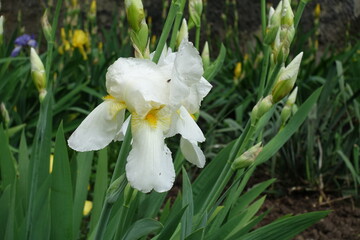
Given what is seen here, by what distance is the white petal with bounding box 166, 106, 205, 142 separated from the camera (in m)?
0.97

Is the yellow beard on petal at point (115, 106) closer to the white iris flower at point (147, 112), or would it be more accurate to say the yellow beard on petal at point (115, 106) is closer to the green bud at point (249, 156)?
the white iris flower at point (147, 112)

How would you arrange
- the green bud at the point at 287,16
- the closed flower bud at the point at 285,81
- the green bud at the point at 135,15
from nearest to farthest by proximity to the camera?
1. the green bud at the point at 135,15
2. the closed flower bud at the point at 285,81
3. the green bud at the point at 287,16

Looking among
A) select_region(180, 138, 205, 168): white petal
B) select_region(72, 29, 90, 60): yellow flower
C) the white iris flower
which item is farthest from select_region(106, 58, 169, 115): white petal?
select_region(72, 29, 90, 60): yellow flower

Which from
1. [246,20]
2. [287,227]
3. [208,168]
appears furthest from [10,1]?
[287,227]

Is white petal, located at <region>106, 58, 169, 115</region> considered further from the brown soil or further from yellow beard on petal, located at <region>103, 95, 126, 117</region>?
the brown soil

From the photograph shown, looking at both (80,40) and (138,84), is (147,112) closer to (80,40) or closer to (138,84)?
(138,84)

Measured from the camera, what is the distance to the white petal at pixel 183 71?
93cm

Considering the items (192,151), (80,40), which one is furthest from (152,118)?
(80,40)

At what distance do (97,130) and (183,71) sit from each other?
0.16 meters

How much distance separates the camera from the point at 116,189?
1.01 m

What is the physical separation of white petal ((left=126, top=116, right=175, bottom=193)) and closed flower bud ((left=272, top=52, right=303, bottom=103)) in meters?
0.33

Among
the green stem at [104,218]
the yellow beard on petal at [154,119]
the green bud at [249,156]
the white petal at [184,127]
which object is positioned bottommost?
the green stem at [104,218]

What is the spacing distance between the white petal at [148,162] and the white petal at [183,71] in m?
0.07

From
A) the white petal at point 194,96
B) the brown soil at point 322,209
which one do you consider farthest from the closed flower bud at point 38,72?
the brown soil at point 322,209
